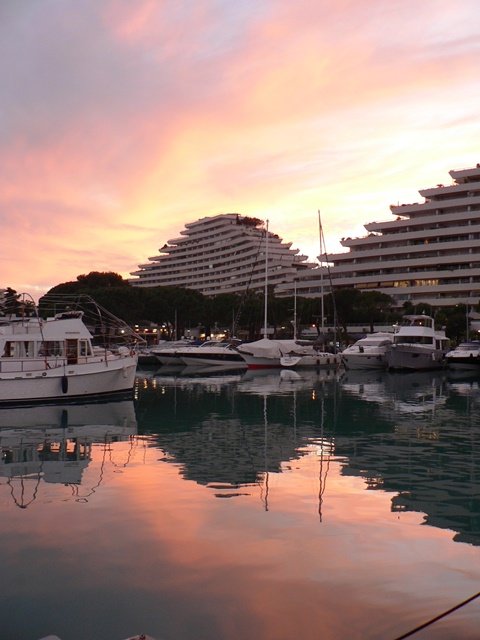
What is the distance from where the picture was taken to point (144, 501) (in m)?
14.0

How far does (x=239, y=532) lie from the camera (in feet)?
38.4

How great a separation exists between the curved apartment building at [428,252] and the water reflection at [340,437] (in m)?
90.3

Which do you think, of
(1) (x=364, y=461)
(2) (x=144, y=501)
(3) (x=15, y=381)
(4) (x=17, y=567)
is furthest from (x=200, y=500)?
(3) (x=15, y=381)

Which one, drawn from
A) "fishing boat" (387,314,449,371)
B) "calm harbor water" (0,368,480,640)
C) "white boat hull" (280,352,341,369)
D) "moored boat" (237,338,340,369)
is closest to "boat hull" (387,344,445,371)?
"fishing boat" (387,314,449,371)

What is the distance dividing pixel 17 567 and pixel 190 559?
2608 millimetres

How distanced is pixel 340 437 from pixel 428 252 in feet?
396

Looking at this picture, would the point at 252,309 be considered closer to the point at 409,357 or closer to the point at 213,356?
the point at 213,356

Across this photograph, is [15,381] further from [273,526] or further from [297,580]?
[297,580]

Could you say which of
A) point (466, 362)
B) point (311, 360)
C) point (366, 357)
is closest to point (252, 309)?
point (311, 360)

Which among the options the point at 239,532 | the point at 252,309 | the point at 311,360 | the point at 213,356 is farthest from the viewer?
the point at 252,309

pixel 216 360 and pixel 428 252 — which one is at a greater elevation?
pixel 428 252

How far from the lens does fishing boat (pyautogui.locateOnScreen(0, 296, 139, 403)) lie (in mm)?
34906

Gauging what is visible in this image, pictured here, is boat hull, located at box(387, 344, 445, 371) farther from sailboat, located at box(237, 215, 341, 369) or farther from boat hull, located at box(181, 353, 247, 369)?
boat hull, located at box(181, 353, 247, 369)

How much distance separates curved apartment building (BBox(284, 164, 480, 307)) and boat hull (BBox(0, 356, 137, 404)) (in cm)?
9910
